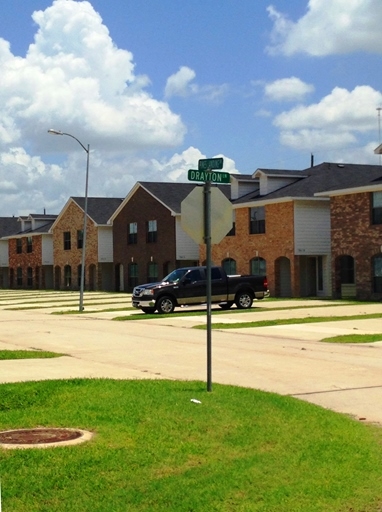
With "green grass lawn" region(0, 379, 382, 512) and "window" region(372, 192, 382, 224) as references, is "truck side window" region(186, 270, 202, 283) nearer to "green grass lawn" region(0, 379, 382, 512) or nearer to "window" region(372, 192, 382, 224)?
"window" region(372, 192, 382, 224)

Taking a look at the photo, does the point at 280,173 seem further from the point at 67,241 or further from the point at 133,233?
the point at 67,241

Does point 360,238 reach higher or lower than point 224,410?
higher

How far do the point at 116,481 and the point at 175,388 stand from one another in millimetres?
4883

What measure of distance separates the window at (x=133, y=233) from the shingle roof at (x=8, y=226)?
114ft

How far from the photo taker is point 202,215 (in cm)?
1136

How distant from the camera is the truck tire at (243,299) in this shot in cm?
3712

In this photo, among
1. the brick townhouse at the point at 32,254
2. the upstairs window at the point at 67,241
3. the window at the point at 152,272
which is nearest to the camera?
the window at the point at 152,272

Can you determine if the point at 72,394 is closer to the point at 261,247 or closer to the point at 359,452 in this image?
the point at 359,452

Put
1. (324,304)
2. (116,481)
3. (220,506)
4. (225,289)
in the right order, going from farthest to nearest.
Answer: (324,304), (225,289), (116,481), (220,506)

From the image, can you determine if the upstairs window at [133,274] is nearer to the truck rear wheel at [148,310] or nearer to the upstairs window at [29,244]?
the upstairs window at [29,244]

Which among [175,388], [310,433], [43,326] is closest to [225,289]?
[43,326]

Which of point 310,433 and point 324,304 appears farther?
point 324,304

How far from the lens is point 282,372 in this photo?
50.3ft

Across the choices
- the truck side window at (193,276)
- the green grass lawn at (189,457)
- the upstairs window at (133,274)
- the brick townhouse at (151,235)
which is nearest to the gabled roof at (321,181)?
the brick townhouse at (151,235)
